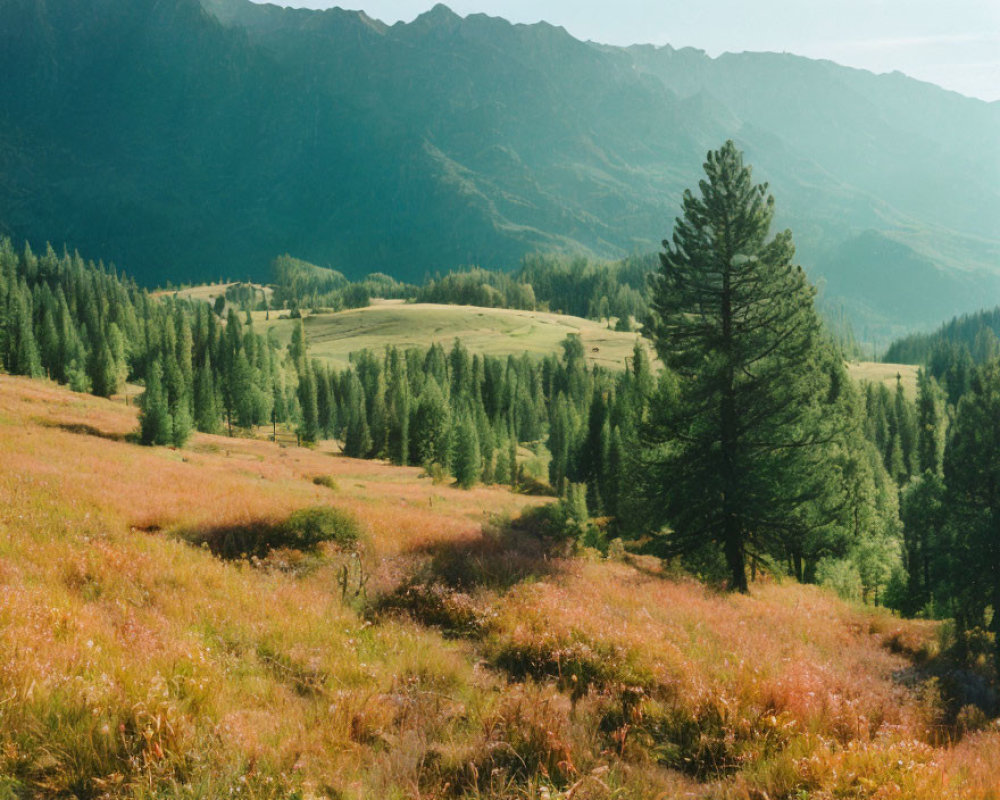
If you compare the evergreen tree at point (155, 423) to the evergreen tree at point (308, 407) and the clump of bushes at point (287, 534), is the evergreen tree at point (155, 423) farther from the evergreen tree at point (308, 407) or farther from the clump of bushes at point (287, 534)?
the evergreen tree at point (308, 407)

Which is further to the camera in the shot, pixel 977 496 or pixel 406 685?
pixel 977 496

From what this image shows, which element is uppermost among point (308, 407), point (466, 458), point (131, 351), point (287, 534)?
point (131, 351)

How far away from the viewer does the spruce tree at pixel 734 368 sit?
21.3 m

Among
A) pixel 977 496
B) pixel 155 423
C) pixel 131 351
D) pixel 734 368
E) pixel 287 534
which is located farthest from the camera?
pixel 131 351

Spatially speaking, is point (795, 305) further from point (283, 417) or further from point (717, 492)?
point (283, 417)

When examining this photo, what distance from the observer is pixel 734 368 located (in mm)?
21438

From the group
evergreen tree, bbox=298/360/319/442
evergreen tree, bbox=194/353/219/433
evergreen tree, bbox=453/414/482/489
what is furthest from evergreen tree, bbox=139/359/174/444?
evergreen tree, bbox=298/360/319/442

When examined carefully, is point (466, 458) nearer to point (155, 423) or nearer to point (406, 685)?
point (155, 423)

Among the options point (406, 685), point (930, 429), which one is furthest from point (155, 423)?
point (930, 429)

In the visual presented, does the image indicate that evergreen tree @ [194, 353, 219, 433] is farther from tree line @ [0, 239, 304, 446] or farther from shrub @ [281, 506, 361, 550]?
shrub @ [281, 506, 361, 550]

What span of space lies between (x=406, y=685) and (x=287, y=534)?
7.31 metres

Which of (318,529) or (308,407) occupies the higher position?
(318,529)

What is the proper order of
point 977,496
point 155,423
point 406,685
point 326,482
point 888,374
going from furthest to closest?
point 888,374
point 155,423
point 326,482
point 977,496
point 406,685

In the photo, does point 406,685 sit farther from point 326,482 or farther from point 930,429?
point 930,429
